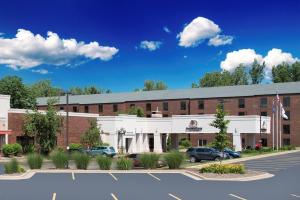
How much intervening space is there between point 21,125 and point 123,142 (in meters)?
18.1

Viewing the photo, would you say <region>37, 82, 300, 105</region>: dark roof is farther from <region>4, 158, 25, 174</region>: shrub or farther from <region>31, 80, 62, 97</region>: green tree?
<region>4, 158, 25, 174</region>: shrub

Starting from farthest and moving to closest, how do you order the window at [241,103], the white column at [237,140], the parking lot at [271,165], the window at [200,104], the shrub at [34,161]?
the window at [200,104]
the window at [241,103]
the white column at [237,140]
the parking lot at [271,165]
the shrub at [34,161]

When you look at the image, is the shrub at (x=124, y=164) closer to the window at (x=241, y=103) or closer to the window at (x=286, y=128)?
the window at (x=241, y=103)

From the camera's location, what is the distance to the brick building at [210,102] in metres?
89.2

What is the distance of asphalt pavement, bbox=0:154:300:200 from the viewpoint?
861 inches

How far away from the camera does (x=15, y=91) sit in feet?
316

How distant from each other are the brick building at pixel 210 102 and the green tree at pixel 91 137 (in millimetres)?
25361

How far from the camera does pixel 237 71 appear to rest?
142125mm

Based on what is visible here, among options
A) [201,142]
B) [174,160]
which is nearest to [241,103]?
[201,142]

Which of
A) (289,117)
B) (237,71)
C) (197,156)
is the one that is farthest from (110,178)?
(237,71)

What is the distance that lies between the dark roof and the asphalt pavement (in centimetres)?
5839

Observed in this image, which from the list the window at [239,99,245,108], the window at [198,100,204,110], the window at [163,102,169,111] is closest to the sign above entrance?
the window at [239,99,245,108]

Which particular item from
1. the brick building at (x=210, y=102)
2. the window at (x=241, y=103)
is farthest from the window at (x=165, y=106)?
the window at (x=241, y=103)

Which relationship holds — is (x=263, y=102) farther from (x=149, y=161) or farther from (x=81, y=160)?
(x=81, y=160)
